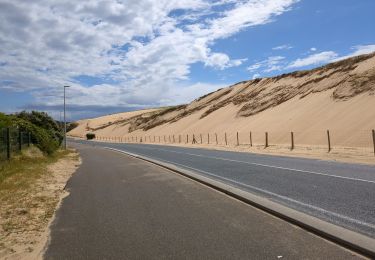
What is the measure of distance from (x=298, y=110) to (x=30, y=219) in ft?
165

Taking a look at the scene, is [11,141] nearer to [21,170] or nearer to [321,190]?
[21,170]

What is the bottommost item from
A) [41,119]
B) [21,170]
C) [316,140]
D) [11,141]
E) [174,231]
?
[174,231]

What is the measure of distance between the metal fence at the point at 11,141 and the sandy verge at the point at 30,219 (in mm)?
7023

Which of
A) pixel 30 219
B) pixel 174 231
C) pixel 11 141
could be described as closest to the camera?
pixel 174 231

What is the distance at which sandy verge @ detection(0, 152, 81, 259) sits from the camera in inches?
267

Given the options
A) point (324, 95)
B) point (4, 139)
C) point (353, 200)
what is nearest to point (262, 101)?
point (324, 95)

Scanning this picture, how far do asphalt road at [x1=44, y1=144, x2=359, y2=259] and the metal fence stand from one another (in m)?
10.9

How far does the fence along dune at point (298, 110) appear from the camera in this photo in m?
42.2

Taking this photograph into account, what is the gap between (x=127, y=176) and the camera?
17406 mm

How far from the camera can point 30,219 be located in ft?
30.1

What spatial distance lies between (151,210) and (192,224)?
1.75 metres

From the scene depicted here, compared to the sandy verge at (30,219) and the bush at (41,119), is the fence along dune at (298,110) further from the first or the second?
the sandy verge at (30,219)

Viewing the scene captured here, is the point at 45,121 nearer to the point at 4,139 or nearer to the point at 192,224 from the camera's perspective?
the point at 4,139

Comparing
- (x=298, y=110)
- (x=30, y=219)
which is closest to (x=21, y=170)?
(x=30, y=219)
